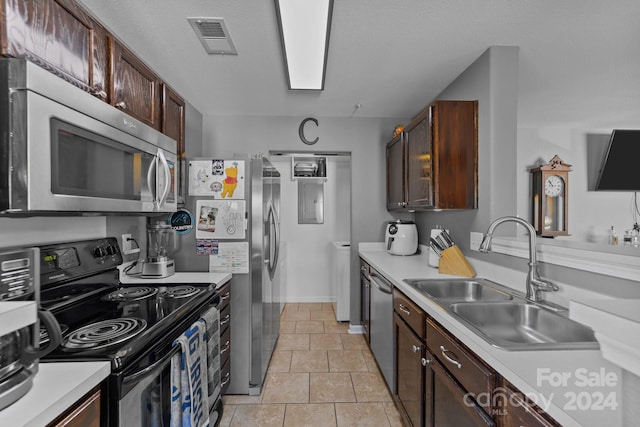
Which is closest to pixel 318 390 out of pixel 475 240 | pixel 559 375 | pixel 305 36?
pixel 475 240

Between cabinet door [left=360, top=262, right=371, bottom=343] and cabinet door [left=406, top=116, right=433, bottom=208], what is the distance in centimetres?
90

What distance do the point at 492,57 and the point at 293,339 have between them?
10.2ft

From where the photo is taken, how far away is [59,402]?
75 cm

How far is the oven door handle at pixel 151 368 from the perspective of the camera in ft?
3.28

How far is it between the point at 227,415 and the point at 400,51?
281cm

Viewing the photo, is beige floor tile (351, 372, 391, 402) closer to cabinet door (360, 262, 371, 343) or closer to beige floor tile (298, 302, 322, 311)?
cabinet door (360, 262, 371, 343)

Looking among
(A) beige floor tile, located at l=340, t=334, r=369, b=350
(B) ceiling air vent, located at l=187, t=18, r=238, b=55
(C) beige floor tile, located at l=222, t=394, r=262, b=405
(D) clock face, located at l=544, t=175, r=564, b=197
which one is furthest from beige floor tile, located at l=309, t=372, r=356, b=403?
(D) clock face, located at l=544, t=175, r=564, b=197

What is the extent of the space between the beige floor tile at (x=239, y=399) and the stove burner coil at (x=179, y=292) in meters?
1.00

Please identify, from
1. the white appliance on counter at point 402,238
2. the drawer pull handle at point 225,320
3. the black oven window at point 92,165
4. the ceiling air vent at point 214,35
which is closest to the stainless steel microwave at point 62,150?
the black oven window at point 92,165

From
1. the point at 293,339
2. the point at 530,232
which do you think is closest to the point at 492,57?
the point at 530,232

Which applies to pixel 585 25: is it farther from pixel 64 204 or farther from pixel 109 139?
pixel 64 204

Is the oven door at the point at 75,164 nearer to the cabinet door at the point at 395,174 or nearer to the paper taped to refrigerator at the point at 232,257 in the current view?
the paper taped to refrigerator at the point at 232,257

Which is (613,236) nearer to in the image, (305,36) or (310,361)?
(310,361)

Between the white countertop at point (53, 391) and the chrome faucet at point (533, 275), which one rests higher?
the chrome faucet at point (533, 275)
